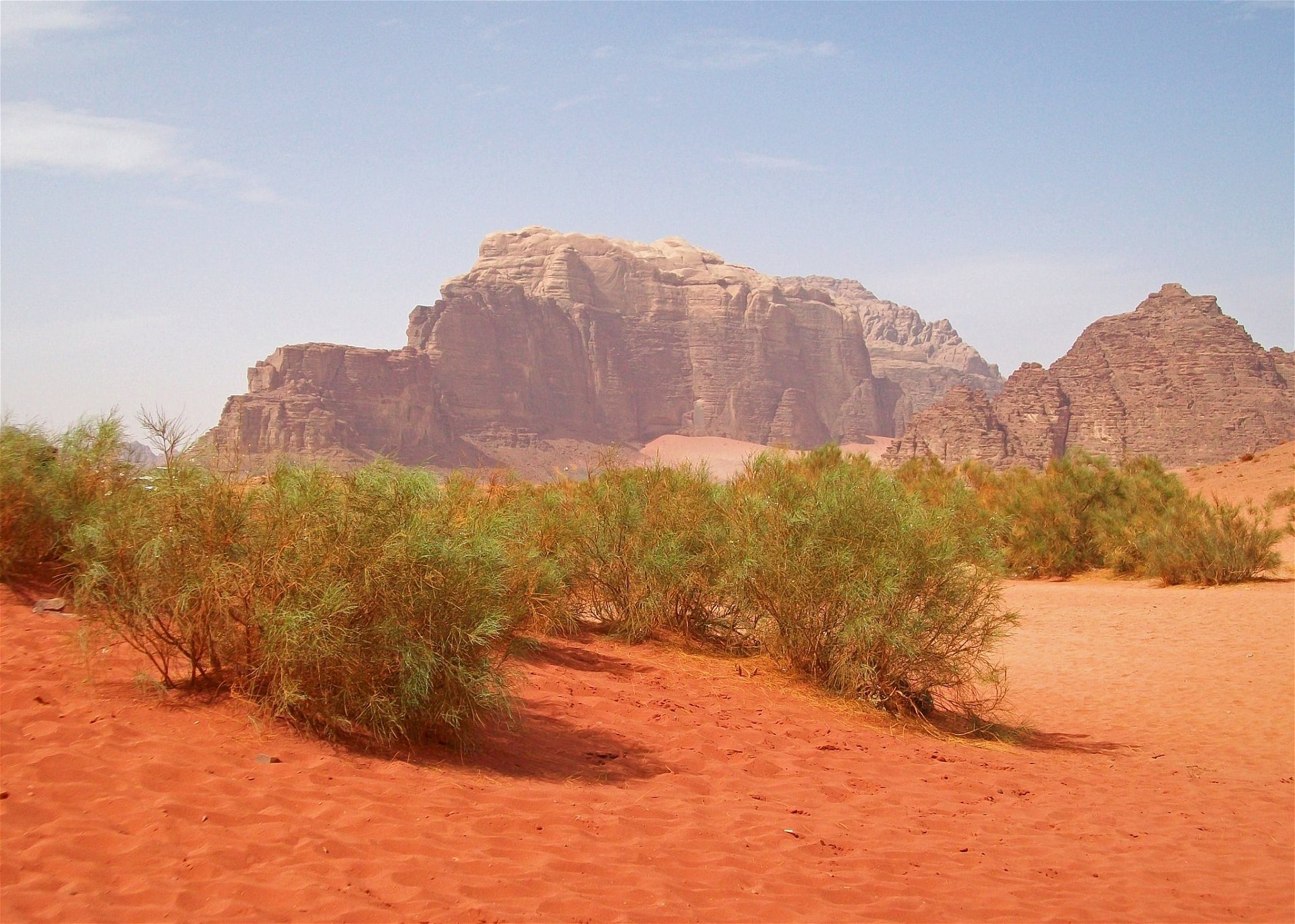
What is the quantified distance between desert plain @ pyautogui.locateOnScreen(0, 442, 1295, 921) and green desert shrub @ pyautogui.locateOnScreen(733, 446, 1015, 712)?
0.48m

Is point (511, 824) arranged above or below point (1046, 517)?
below

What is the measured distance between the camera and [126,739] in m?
5.47

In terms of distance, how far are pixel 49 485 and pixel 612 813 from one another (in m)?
5.48

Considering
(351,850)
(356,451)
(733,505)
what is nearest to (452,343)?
(356,451)

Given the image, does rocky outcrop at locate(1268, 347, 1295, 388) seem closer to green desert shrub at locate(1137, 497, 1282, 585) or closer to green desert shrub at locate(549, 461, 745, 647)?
green desert shrub at locate(1137, 497, 1282, 585)

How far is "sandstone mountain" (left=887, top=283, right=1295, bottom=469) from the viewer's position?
85188 mm

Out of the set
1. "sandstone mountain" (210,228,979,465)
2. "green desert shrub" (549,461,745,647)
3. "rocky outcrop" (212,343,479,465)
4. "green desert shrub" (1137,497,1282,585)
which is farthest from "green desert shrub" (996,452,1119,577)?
"sandstone mountain" (210,228,979,465)

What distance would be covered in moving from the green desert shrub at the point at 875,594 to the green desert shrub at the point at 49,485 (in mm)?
5923

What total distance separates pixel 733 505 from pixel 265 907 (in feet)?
27.8

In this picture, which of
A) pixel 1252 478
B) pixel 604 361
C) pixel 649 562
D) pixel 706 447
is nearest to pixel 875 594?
pixel 649 562

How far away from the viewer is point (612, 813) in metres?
5.80

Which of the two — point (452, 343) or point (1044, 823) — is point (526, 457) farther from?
point (1044, 823)

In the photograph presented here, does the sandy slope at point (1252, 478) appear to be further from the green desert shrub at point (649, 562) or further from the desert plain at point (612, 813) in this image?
the desert plain at point (612, 813)

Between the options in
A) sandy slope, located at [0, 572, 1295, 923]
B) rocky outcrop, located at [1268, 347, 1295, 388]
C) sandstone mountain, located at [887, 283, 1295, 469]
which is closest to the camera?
sandy slope, located at [0, 572, 1295, 923]
